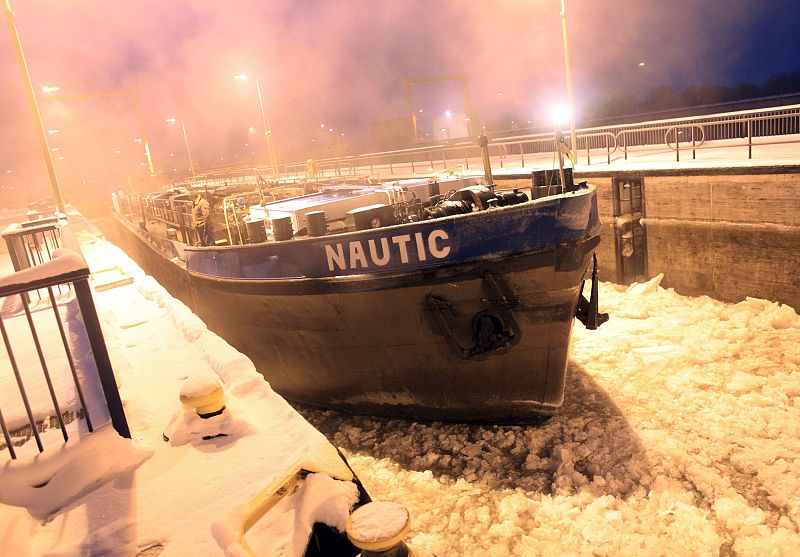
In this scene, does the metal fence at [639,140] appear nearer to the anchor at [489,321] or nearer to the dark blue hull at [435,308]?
the dark blue hull at [435,308]

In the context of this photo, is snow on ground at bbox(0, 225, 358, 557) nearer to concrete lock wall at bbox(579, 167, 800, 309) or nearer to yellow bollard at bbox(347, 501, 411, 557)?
yellow bollard at bbox(347, 501, 411, 557)

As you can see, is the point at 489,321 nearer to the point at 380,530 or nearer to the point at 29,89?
the point at 380,530

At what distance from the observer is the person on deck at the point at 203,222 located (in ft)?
36.4

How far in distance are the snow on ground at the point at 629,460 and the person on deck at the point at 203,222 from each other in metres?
5.04

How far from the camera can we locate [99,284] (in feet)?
33.7

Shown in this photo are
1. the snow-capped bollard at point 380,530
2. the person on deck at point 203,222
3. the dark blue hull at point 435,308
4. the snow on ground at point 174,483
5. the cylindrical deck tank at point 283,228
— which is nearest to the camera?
the snow-capped bollard at point 380,530

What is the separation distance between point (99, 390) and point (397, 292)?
336cm

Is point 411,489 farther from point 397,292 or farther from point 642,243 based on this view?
point 642,243

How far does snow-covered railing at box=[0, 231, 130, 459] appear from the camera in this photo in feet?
10.5

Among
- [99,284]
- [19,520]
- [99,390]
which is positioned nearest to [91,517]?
[19,520]

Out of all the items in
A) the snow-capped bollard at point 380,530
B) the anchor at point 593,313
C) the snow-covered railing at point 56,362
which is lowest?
the anchor at point 593,313

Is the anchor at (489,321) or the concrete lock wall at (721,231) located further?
the concrete lock wall at (721,231)

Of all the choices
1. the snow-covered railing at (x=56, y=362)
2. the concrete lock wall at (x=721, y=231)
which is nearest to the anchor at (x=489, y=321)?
the snow-covered railing at (x=56, y=362)

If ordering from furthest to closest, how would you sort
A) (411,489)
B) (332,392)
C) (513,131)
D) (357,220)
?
(513,131)
(332,392)
(357,220)
(411,489)
